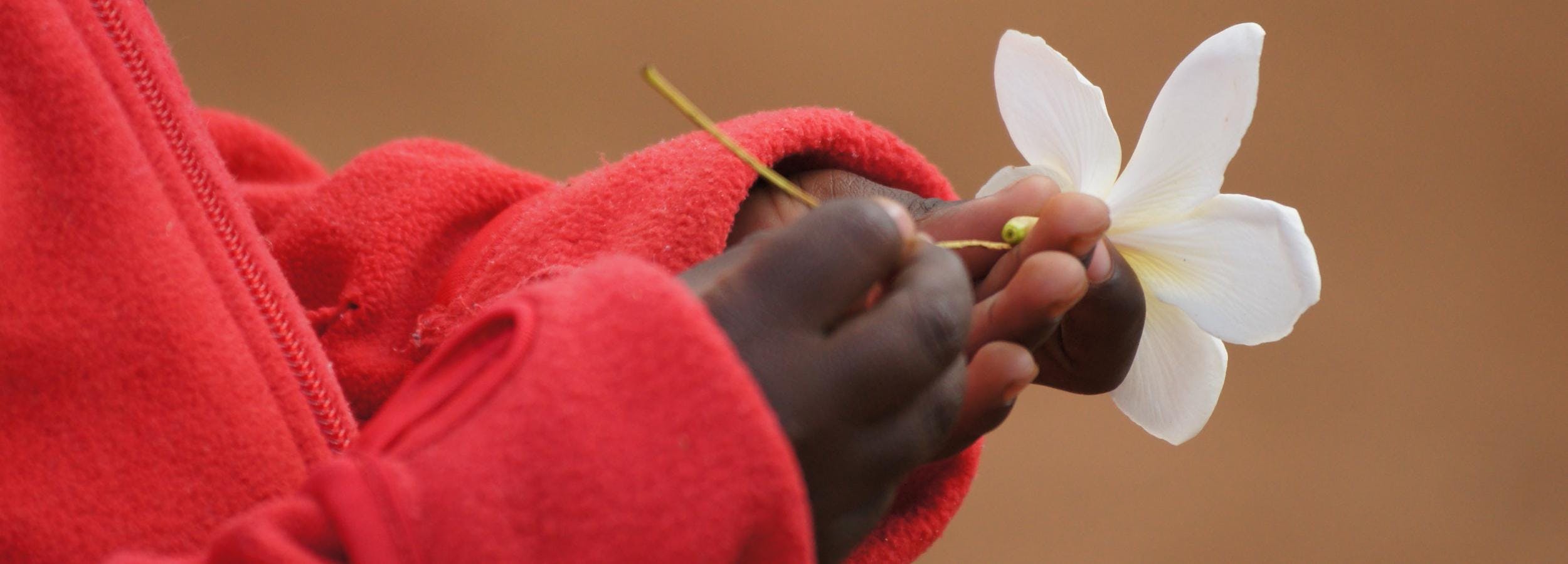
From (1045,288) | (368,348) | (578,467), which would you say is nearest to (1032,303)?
(1045,288)

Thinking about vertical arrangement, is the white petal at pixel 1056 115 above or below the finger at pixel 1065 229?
above

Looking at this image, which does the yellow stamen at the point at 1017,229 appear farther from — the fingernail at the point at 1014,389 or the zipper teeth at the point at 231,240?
the zipper teeth at the point at 231,240

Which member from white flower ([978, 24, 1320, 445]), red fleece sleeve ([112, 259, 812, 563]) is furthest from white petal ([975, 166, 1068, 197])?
red fleece sleeve ([112, 259, 812, 563])

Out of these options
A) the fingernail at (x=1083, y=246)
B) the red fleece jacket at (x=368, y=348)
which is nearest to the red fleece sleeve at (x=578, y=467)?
the red fleece jacket at (x=368, y=348)

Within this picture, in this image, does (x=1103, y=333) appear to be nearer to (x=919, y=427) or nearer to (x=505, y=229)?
(x=919, y=427)

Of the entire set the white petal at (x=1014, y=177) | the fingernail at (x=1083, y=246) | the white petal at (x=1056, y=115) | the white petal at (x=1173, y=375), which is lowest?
the white petal at (x=1173, y=375)

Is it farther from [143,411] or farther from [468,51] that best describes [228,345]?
[468,51]

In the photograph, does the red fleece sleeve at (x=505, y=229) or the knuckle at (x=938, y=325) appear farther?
the red fleece sleeve at (x=505, y=229)
